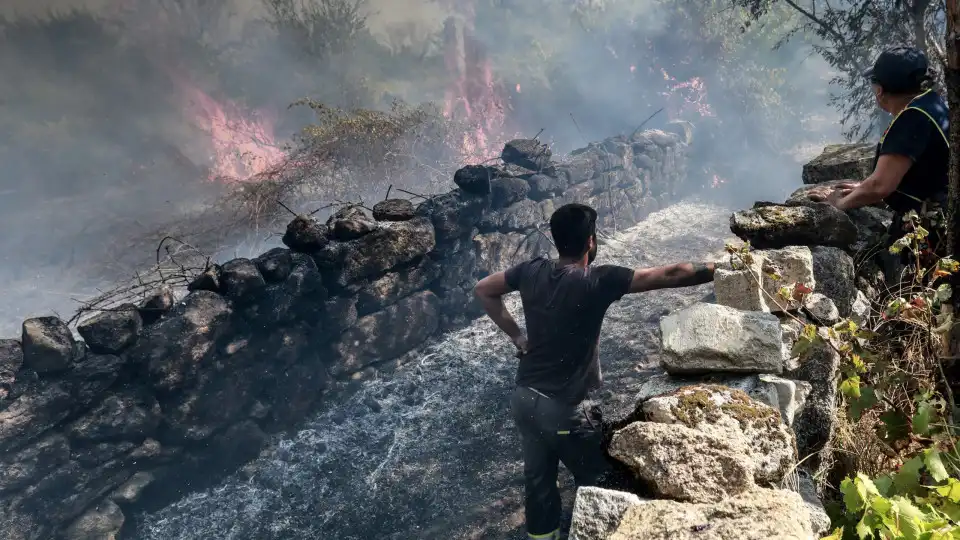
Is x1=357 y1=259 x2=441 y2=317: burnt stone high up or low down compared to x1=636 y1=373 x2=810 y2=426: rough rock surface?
up

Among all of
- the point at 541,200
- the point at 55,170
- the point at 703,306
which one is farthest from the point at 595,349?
the point at 55,170

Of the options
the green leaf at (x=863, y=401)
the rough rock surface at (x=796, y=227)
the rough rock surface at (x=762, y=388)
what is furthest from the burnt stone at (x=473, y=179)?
the green leaf at (x=863, y=401)

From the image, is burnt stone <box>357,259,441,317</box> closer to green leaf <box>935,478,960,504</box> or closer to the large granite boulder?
the large granite boulder

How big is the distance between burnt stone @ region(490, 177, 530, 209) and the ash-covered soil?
228 cm

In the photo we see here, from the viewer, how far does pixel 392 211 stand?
19.0 feet

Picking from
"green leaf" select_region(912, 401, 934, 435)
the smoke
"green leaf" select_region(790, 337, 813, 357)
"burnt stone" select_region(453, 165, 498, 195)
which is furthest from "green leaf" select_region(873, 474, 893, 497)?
the smoke

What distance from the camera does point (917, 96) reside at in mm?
2518

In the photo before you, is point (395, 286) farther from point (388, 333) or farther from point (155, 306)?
point (155, 306)

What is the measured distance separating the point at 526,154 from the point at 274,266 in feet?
17.1

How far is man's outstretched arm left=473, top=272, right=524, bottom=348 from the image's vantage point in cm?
334

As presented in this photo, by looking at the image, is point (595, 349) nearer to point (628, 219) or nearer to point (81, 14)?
point (628, 219)

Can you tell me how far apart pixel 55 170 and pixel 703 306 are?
1531cm

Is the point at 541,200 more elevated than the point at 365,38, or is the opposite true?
the point at 365,38

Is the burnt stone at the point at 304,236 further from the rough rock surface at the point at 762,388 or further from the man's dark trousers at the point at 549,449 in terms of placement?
the rough rock surface at the point at 762,388
